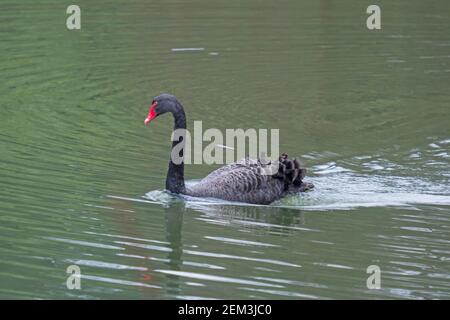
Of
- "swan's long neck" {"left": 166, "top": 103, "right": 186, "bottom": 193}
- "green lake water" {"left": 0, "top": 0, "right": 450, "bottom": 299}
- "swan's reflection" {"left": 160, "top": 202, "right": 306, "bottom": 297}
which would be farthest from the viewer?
"swan's long neck" {"left": 166, "top": 103, "right": 186, "bottom": 193}

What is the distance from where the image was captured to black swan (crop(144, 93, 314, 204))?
10.0 meters

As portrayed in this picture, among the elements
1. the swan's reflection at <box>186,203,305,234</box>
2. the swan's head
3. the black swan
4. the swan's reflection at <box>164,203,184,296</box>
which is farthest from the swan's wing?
the swan's head

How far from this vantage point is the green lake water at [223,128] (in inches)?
313

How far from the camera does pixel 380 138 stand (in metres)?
12.7

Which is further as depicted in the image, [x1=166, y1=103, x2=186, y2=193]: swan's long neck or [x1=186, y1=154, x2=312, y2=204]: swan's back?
[x1=166, y1=103, x2=186, y2=193]: swan's long neck

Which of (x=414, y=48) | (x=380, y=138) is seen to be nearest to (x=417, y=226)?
(x=380, y=138)

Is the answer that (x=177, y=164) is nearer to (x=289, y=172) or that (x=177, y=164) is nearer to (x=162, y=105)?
(x=162, y=105)

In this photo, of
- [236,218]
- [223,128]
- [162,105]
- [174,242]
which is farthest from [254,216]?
[223,128]

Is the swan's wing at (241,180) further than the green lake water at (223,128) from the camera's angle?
Yes

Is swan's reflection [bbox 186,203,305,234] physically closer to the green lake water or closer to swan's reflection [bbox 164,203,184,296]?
the green lake water

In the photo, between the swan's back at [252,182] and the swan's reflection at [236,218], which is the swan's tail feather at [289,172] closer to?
the swan's back at [252,182]

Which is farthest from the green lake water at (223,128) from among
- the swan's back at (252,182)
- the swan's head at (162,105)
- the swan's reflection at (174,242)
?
the swan's head at (162,105)

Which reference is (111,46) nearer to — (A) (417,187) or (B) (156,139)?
(B) (156,139)
